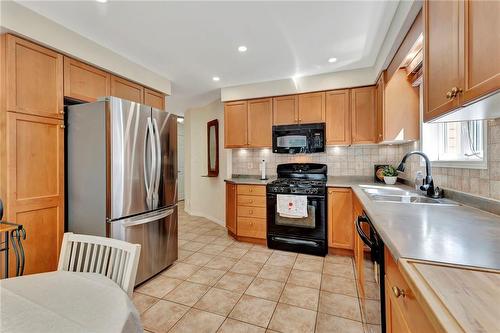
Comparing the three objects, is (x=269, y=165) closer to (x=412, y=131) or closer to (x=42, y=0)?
(x=412, y=131)

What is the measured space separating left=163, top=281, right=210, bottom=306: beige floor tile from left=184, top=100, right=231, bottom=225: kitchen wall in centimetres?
211

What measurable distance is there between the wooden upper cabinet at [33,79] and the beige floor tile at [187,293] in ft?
6.55

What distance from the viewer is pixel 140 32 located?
2191mm

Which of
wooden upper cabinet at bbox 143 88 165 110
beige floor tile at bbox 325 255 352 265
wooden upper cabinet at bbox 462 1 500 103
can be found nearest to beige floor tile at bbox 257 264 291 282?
beige floor tile at bbox 325 255 352 265

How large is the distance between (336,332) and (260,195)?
1.91m

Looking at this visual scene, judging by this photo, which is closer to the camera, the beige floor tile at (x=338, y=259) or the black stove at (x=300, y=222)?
the beige floor tile at (x=338, y=259)

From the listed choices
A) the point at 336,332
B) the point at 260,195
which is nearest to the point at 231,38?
the point at 260,195

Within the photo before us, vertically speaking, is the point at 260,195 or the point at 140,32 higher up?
the point at 140,32

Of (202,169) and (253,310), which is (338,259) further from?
(202,169)

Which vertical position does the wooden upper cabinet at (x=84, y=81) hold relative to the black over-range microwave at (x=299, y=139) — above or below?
above

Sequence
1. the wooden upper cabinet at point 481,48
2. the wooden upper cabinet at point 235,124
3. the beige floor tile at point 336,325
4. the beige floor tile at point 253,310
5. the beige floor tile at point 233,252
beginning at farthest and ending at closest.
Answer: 1. the wooden upper cabinet at point 235,124
2. the beige floor tile at point 233,252
3. the beige floor tile at point 253,310
4. the beige floor tile at point 336,325
5. the wooden upper cabinet at point 481,48

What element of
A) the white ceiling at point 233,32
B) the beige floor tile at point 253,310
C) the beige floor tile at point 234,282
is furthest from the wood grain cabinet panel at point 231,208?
the white ceiling at point 233,32

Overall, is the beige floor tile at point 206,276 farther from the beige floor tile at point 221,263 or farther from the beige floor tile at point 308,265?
the beige floor tile at point 308,265

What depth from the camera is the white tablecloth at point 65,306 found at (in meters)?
0.69
